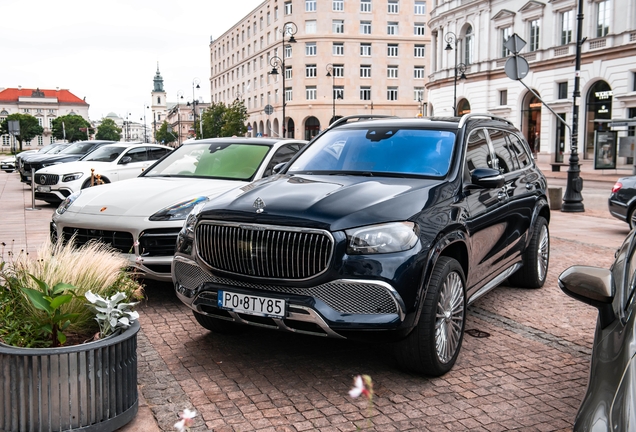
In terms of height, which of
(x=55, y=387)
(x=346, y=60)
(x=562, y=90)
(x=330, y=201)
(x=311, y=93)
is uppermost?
(x=346, y=60)

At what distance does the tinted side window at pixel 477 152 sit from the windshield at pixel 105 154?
1372 centimetres

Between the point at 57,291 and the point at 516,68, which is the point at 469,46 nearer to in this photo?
the point at 516,68

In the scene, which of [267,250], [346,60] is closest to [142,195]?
[267,250]

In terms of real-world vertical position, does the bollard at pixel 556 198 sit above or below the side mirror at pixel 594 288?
below

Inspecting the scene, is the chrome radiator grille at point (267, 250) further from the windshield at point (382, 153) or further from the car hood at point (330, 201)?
the windshield at point (382, 153)

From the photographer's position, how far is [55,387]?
324cm

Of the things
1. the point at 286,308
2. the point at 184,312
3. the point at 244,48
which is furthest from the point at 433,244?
the point at 244,48

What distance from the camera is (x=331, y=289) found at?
13.0ft

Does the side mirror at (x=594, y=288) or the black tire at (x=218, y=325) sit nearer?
the side mirror at (x=594, y=288)

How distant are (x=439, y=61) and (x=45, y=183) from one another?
47.4 metres

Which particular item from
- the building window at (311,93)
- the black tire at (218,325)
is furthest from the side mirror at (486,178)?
the building window at (311,93)

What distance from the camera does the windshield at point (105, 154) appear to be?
1752 centimetres

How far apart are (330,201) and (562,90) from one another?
42782 mm

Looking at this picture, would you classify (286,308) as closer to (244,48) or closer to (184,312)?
(184,312)
